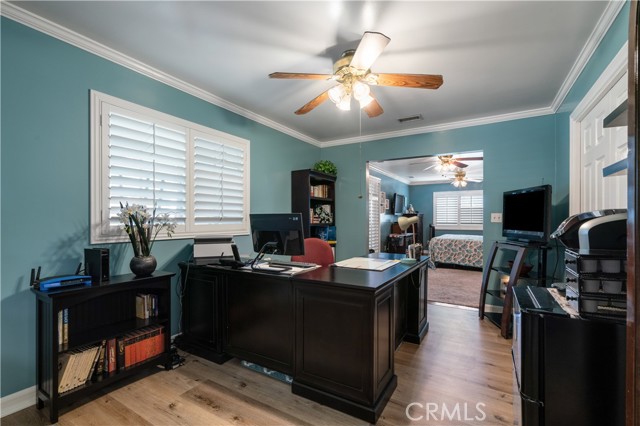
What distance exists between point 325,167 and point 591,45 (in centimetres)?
316

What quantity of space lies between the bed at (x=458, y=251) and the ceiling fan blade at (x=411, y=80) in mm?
4844

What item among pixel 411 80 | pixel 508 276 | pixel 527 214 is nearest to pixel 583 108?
pixel 527 214

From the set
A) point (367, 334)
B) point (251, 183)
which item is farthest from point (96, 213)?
point (367, 334)

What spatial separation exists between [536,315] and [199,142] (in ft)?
10.0

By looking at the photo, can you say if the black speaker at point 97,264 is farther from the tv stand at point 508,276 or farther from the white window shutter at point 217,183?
the tv stand at point 508,276

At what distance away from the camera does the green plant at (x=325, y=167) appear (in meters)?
4.50

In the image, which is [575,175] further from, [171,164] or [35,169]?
[35,169]

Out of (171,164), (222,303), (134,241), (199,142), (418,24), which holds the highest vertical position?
(418,24)

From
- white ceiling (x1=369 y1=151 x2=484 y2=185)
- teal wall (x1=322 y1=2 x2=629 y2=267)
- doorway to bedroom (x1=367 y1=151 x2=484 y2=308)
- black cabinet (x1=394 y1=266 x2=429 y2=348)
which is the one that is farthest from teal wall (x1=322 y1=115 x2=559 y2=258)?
black cabinet (x1=394 y1=266 x2=429 y2=348)

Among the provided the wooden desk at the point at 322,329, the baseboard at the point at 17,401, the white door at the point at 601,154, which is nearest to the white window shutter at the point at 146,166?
the wooden desk at the point at 322,329

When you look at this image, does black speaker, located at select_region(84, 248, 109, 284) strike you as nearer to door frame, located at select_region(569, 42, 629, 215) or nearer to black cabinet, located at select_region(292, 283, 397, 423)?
black cabinet, located at select_region(292, 283, 397, 423)

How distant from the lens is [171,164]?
2670mm

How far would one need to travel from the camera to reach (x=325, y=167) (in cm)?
452

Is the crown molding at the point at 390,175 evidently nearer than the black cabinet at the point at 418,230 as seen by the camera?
Yes
